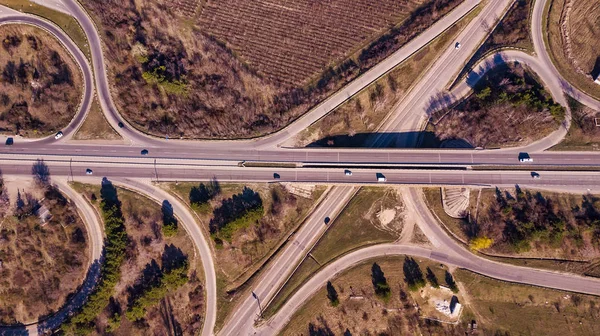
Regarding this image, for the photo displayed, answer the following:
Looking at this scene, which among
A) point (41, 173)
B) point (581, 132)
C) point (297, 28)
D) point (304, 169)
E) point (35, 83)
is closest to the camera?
point (581, 132)

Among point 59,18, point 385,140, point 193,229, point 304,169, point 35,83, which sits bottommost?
point 193,229

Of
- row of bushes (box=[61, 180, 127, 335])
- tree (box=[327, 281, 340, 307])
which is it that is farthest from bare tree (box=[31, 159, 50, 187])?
tree (box=[327, 281, 340, 307])

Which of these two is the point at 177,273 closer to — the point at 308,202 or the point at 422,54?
the point at 308,202

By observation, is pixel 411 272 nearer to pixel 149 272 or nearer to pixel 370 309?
pixel 370 309

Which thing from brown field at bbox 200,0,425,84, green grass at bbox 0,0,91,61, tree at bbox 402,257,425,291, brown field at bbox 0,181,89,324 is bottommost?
tree at bbox 402,257,425,291

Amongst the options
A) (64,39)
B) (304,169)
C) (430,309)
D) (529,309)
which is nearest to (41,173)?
(64,39)

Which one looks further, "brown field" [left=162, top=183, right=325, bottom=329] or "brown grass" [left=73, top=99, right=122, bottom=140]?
"brown grass" [left=73, top=99, right=122, bottom=140]

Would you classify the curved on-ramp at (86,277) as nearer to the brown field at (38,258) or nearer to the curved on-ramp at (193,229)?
the brown field at (38,258)

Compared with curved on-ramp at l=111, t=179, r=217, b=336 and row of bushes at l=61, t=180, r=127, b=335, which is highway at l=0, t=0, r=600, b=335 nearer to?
curved on-ramp at l=111, t=179, r=217, b=336
